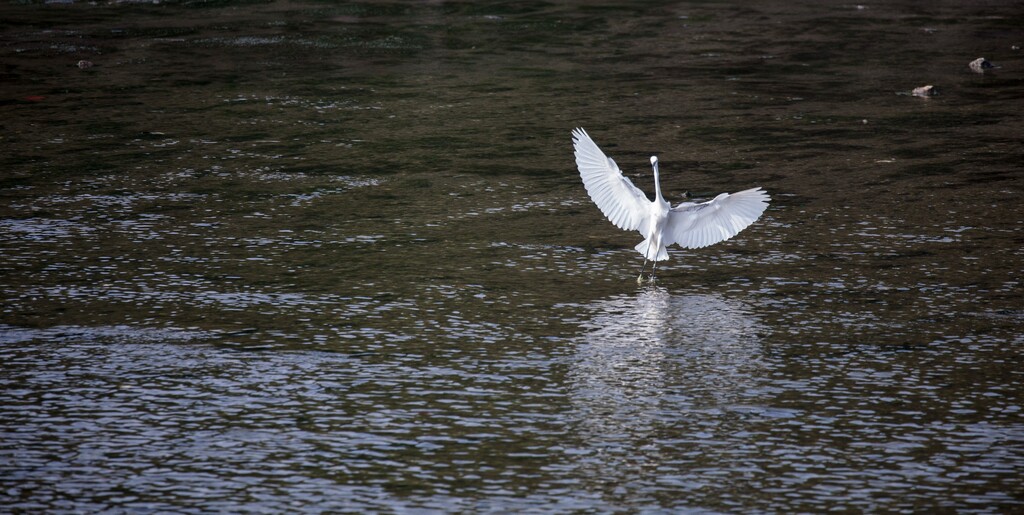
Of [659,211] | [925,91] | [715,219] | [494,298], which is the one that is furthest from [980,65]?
[494,298]

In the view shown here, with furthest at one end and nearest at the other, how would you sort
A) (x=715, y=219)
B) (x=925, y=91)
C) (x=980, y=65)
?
1. (x=980, y=65)
2. (x=925, y=91)
3. (x=715, y=219)

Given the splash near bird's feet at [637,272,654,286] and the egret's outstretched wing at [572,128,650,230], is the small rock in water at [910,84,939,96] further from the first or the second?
the splash near bird's feet at [637,272,654,286]

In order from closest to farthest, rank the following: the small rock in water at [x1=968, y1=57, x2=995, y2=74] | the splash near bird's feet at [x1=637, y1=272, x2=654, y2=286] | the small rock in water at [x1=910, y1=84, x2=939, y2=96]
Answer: the splash near bird's feet at [x1=637, y1=272, x2=654, y2=286], the small rock in water at [x1=910, y1=84, x2=939, y2=96], the small rock in water at [x1=968, y1=57, x2=995, y2=74]

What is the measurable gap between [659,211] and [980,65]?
8.28m

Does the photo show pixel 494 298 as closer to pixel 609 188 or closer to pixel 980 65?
pixel 609 188

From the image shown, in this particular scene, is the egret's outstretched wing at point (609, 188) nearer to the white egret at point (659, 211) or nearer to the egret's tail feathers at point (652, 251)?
the white egret at point (659, 211)

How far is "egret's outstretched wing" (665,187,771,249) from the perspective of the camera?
6996 millimetres

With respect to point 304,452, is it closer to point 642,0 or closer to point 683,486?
point 683,486

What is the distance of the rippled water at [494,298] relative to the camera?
15.2ft

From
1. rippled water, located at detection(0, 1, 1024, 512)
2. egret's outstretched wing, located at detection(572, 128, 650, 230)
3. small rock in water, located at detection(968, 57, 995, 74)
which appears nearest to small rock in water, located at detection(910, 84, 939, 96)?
rippled water, located at detection(0, 1, 1024, 512)

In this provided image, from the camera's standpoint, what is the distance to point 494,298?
6570mm

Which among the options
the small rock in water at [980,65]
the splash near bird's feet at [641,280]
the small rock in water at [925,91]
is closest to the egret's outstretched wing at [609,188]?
the splash near bird's feet at [641,280]

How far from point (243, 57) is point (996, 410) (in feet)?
35.9

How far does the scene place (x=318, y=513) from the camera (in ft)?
14.0
